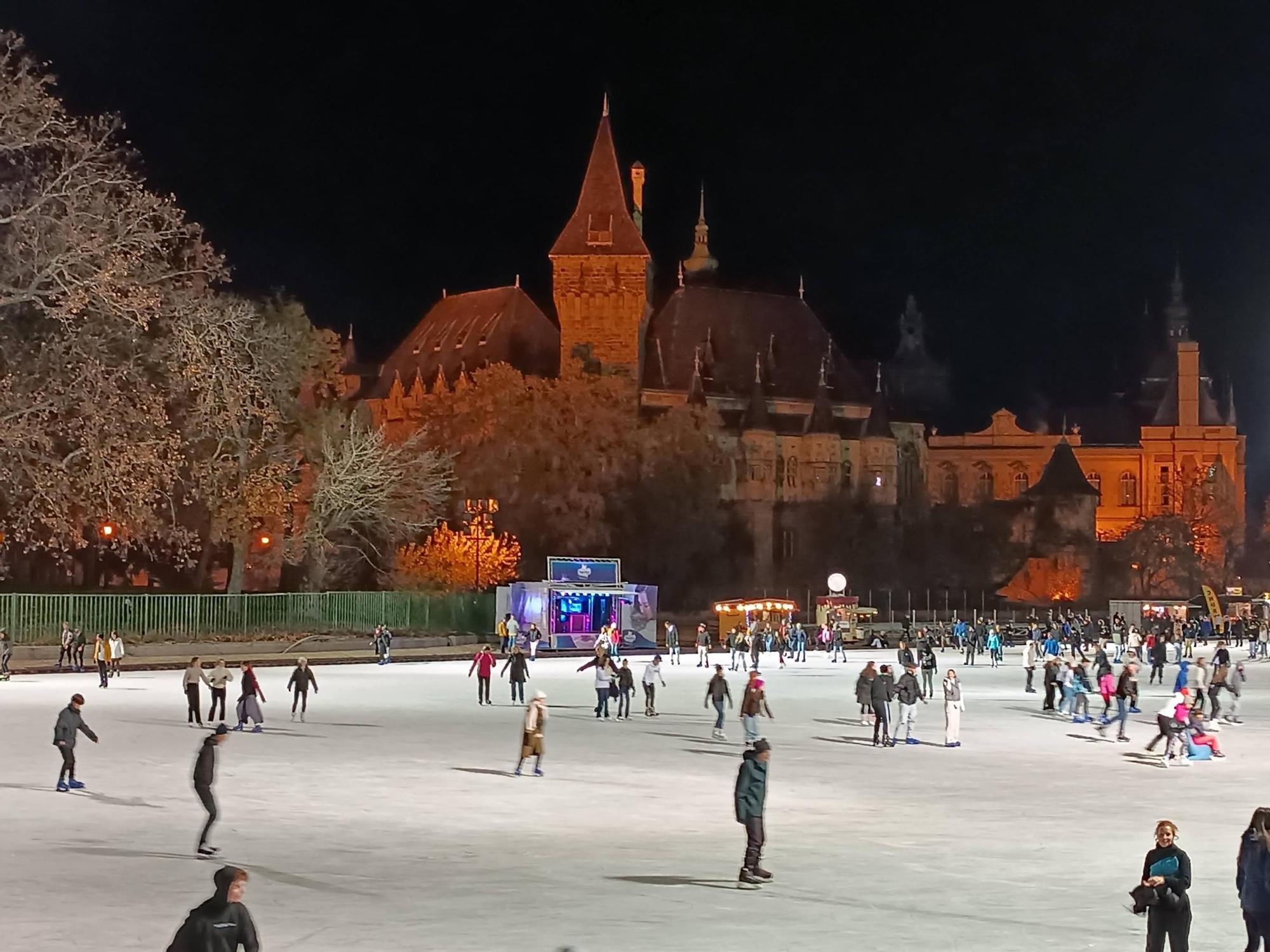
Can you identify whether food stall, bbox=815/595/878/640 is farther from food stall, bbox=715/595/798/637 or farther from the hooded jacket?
the hooded jacket

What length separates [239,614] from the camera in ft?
184

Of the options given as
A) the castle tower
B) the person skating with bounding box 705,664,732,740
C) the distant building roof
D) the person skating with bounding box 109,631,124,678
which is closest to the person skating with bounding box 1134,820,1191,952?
the person skating with bounding box 705,664,732,740

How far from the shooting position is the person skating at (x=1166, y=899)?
10164 millimetres

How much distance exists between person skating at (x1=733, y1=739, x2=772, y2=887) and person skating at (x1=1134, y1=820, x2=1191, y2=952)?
4.28m

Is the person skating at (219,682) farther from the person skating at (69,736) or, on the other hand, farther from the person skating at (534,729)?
the person skating at (69,736)

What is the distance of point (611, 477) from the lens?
80188 mm

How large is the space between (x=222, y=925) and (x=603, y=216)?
120256 mm

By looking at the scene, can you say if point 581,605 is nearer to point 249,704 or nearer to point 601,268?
point 249,704

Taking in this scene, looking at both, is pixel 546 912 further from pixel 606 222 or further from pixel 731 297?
pixel 731 297

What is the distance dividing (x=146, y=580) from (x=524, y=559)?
53.5 feet

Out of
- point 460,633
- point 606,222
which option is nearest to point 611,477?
point 460,633

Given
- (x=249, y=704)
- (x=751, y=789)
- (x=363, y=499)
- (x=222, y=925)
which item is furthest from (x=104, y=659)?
(x=222, y=925)

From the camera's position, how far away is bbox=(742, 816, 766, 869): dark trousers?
14.3m

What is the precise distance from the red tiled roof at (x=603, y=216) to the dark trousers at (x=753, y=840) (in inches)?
4488
